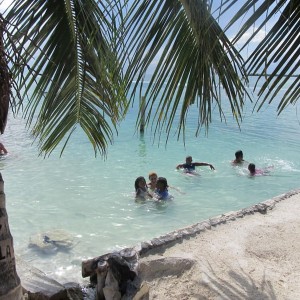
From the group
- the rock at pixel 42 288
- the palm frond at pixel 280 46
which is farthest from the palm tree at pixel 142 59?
the rock at pixel 42 288

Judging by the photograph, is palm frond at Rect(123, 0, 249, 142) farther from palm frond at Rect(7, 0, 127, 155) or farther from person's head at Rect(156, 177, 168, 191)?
person's head at Rect(156, 177, 168, 191)

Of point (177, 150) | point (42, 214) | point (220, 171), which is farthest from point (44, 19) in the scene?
point (177, 150)

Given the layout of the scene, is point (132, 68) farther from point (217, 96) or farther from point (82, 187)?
point (82, 187)

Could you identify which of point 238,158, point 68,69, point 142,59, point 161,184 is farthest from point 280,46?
point 238,158

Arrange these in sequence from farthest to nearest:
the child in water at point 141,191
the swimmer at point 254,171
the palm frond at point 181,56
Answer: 1. the swimmer at point 254,171
2. the child in water at point 141,191
3. the palm frond at point 181,56

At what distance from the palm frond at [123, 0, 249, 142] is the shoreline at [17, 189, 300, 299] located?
7.10 ft

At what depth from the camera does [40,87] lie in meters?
3.07

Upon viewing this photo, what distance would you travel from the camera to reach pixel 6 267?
1.64 meters

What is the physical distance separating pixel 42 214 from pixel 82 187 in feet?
7.45

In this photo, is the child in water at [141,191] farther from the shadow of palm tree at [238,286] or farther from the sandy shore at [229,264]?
the shadow of palm tree at [238,286]

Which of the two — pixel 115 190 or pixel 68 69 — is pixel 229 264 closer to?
pixel 68 69

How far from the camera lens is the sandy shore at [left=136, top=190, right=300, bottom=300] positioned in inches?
155

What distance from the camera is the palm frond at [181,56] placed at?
2.01 metres

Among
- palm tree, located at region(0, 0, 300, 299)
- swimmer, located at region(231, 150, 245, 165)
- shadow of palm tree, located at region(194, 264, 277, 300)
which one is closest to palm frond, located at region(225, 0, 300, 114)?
palm tree, located at region(0, 0, 300, 299)
